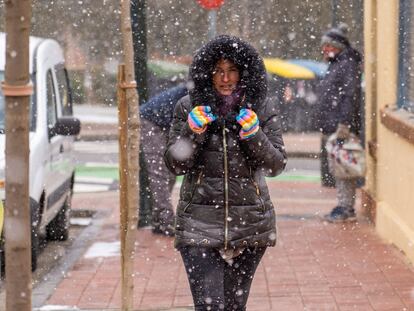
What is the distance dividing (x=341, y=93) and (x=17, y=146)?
8.22 meters

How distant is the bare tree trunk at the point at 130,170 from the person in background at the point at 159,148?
13.4ft

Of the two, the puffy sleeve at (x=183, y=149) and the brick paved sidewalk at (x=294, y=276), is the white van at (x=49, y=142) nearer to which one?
the brick paved sidewalk at (x=294, y=276)

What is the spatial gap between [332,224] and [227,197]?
704 centimetres

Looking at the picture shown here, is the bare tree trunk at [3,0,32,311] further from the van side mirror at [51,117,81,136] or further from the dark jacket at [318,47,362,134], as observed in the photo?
the dark jacket at [318,47,362,134]

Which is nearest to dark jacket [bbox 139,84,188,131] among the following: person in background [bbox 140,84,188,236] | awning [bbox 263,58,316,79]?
person in background [bbox 140,84,188,236]

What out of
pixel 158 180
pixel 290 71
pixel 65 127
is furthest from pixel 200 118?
pixel 290 71

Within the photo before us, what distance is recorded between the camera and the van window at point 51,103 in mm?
10745

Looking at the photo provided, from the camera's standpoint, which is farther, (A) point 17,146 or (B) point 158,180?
(B) point 158,180

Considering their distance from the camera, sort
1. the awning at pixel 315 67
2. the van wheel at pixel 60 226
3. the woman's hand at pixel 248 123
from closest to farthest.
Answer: the woman's hand at pixel 248 123 → the van wheel at pixel 60 226 → the awning at pixel 315 67

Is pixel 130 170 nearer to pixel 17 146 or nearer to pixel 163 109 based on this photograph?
pixel 17 146

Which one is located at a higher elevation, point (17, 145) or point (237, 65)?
point (237, 65)

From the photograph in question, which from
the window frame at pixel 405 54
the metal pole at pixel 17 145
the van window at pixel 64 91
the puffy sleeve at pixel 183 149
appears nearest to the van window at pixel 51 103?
the van window at pixel 64 91

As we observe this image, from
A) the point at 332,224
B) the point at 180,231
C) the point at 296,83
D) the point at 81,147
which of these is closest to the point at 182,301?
the point at 180,231

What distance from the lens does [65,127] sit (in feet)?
33.8
